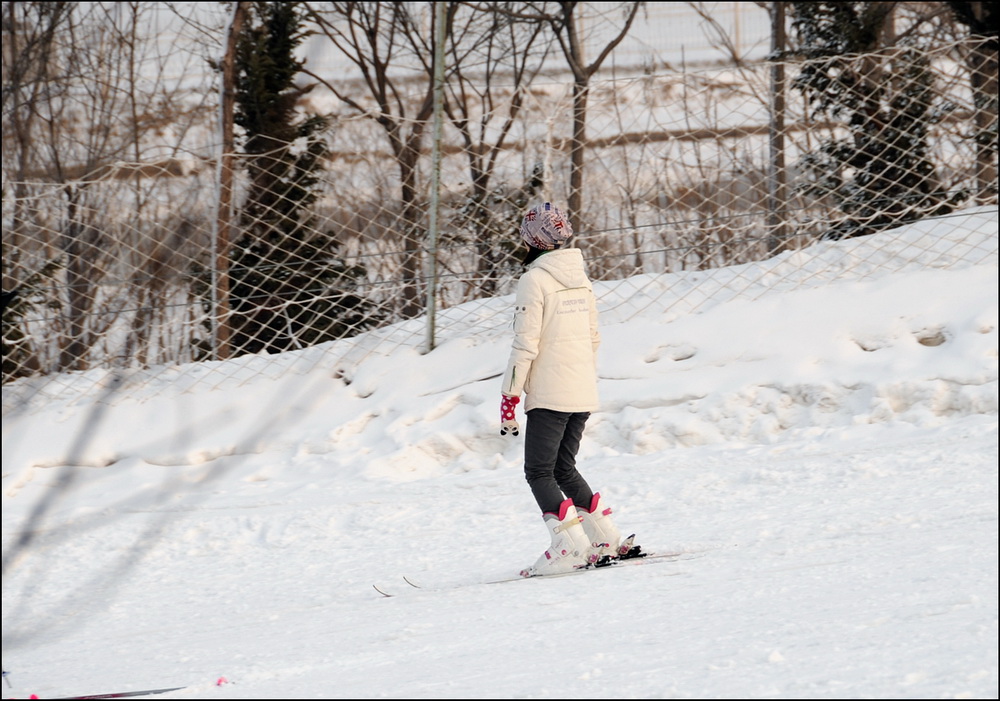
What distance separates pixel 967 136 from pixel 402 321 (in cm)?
444

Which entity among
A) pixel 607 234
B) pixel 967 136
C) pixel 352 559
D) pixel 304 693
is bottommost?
pixel 352 559

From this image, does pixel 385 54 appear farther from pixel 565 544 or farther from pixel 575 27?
pixel 565 544

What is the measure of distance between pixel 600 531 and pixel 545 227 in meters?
1.17

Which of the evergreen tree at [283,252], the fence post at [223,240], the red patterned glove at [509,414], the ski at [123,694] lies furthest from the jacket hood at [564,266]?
the fence post at [223,240]

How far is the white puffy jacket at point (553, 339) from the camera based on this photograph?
3873 mm

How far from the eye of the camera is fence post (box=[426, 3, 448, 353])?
285 inches

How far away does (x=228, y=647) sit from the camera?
3385 mm

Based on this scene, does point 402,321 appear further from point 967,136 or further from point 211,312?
point 967,136

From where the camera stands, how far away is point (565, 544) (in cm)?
391

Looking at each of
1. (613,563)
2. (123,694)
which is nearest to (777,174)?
(613,563)

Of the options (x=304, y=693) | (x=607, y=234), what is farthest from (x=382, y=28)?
(x=304, y=693)

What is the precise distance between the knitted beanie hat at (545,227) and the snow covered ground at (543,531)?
1240 mm

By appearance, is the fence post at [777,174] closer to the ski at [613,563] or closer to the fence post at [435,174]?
the fence post at [435,174]

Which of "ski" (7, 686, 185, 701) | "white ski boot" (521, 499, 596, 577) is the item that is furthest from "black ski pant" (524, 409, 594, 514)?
"ski" (7, 686, 185, 701)
